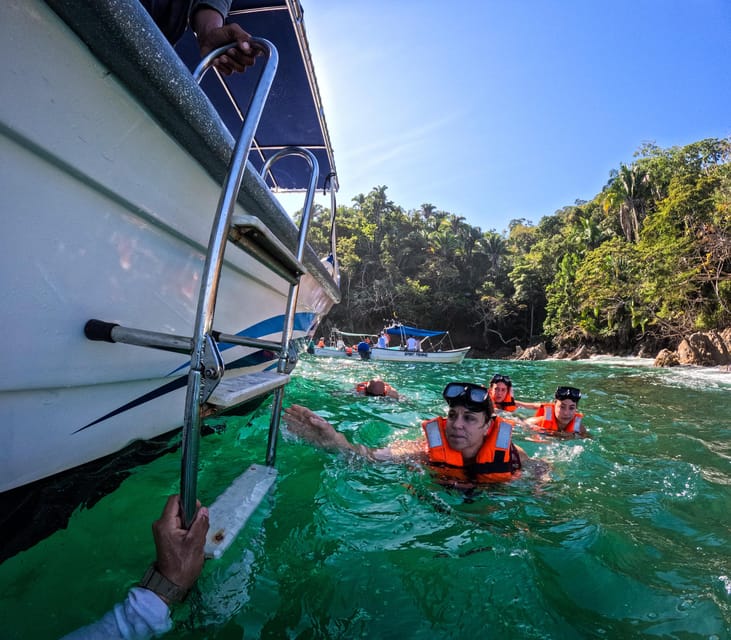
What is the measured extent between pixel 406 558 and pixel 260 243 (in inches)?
58.4

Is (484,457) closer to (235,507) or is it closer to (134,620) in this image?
(235,507)

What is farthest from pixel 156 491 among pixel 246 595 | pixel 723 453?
pixel 723 453

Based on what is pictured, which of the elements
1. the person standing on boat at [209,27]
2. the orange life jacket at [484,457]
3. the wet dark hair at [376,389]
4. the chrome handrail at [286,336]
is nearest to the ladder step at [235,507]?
the chrome handrail at [286,336]

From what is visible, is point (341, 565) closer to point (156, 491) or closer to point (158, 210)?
point (156, 491)

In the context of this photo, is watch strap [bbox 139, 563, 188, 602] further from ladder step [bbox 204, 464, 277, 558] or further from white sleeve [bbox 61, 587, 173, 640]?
ladder step [bbox 204, 464, 277, 558]

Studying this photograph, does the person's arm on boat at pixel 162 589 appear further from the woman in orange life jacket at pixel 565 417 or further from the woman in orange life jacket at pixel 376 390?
the woman in orange life jacket at pixel 376 390

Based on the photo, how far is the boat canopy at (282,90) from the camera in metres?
3.06

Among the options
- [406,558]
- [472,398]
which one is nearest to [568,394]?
[472,398]

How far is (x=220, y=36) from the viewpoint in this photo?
1.56m

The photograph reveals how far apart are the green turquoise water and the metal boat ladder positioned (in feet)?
0.70

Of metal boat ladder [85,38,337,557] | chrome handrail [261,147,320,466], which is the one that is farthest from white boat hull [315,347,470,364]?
metal boat ladder [85,38,337,557]

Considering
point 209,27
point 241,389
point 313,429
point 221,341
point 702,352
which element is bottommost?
point 313,429

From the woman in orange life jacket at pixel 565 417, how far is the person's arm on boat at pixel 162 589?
4461 millimetres

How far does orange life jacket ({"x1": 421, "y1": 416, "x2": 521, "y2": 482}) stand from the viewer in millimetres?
2836
